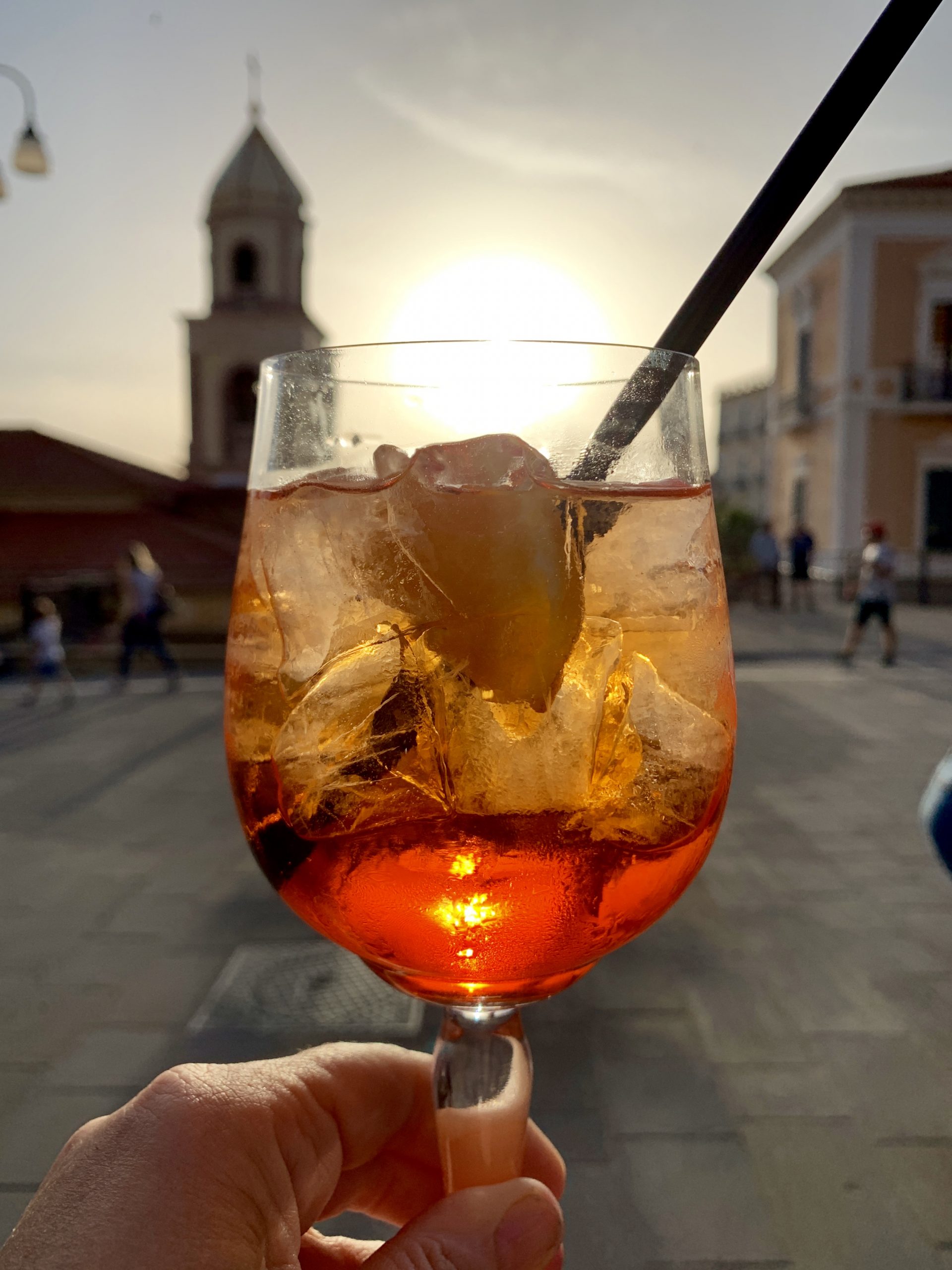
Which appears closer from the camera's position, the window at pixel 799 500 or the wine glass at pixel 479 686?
the wine glass at pixel 479 686

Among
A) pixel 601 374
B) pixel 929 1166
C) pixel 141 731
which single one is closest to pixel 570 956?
pixel 601 374

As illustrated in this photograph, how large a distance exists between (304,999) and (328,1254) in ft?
6.41

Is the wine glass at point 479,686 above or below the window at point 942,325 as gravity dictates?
below

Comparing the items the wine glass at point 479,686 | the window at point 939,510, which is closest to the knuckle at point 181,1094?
the wine glass at point 479,686

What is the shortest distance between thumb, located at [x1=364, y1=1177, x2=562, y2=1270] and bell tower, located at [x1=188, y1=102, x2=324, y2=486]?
2311 centimetres

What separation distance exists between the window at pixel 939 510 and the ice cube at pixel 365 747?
2244cm

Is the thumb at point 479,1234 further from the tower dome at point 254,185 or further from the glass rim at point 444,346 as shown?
the tower dome at point 254,185

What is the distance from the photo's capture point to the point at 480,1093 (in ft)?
2.96

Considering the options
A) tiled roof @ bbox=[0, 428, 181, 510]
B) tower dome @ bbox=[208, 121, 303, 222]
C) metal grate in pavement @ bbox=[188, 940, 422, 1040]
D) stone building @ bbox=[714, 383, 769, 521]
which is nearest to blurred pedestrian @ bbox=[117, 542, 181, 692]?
metal grate in pavement @ bbox=[188, 940, 422, 1040]

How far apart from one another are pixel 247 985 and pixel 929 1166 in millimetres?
2077

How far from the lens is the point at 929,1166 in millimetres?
2246

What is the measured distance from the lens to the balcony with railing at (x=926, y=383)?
20719 millimetres

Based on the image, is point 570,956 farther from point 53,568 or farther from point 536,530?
point 53,568

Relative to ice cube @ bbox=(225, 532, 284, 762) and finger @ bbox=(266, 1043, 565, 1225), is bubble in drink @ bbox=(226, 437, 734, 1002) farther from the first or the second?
finger @ bbox=(266, 1043, 565, 1225)
